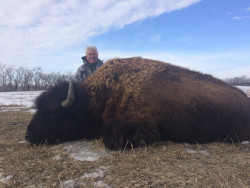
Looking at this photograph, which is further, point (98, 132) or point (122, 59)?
point (122, 59)

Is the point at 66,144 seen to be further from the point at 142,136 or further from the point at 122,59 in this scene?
the point at 122,59

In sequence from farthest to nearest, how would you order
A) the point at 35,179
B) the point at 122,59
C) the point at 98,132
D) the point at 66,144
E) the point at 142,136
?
the point at 122,59 < the point at 98,132 < the point at 66,144 < the point at 142,136 < the point at 35,179

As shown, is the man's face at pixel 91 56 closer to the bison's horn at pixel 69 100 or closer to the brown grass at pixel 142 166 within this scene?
the bison's horn at pixel 69 100

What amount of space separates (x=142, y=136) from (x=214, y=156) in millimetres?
1146

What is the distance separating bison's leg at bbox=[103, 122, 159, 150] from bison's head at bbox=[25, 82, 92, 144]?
32.8 inches

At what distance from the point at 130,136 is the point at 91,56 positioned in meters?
3.71

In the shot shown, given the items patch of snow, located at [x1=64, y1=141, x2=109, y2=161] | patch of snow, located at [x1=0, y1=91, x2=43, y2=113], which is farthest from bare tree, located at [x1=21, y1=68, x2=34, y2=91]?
patch of snow, located at [x1=64, y1=141, x2=109, y2=161]

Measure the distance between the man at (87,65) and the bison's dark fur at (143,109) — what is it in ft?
7.00

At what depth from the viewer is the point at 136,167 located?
8.57ft

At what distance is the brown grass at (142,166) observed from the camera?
2223mm

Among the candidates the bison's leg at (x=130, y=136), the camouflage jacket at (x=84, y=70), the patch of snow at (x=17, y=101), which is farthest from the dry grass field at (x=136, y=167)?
the camouflage jacket at (x=84, y=70)

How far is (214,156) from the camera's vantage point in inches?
118

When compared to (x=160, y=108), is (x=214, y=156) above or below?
below

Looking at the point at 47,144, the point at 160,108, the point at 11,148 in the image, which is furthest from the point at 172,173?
the point at 11,148
